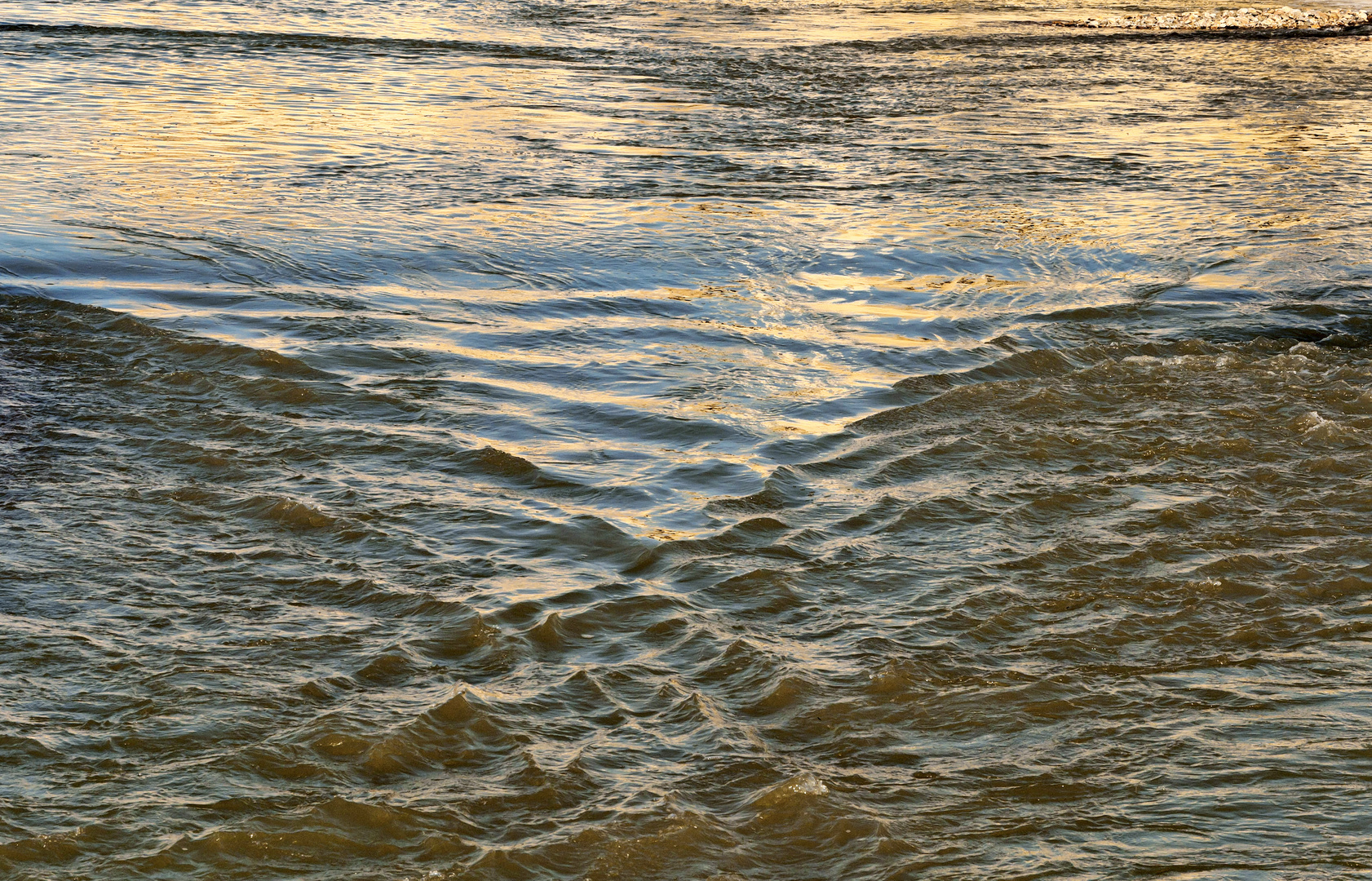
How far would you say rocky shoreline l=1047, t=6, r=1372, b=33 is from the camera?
2036 centimetres

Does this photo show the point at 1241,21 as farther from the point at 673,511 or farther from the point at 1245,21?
the point at 673,511

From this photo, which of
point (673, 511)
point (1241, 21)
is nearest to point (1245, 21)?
point (1241, 21)

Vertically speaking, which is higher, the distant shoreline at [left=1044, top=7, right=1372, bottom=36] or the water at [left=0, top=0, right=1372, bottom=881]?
the distant shoreline at [left=1044, top=7, right=1372, bottom=36]

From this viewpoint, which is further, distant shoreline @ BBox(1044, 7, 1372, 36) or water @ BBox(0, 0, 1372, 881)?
distant shoreline @ BBox(1044, 7, 1372, 36)

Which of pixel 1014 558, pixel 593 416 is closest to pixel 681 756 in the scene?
pixel 1014 558

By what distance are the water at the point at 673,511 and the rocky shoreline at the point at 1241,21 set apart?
10.2 metres

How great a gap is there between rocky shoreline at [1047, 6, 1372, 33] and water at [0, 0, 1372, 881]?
1019 centimetres

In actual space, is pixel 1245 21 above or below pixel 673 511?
above

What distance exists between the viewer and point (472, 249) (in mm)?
8344

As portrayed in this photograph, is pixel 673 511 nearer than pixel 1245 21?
Yes

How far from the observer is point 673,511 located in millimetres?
4992

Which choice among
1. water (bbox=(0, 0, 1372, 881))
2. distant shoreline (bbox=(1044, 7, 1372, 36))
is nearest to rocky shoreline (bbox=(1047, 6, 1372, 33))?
distant shoreline (bbox=(1044, 7, 1372, 36))

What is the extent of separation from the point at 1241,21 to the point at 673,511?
62.4ft

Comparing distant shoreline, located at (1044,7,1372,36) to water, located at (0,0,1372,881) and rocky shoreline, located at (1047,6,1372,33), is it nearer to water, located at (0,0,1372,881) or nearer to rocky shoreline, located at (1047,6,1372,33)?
rocky shoreline, located at (1047,6,1372,33)
